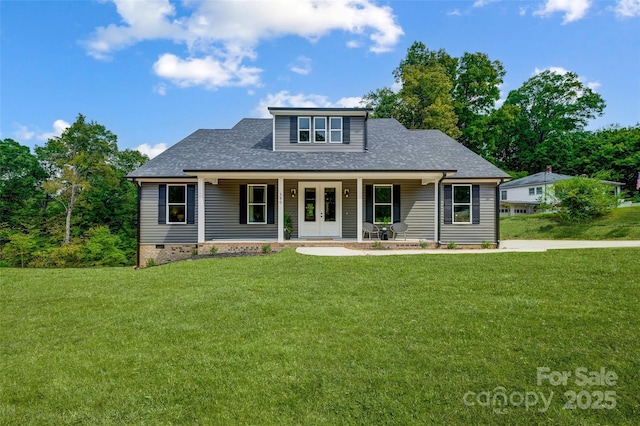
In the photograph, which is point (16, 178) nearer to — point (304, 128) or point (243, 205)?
point (243, 205)

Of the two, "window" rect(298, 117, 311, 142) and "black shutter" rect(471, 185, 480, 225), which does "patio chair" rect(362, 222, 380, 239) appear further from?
"window" rect(298, 117, 311, 142)

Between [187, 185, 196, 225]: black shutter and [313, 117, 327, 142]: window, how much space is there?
5.37m

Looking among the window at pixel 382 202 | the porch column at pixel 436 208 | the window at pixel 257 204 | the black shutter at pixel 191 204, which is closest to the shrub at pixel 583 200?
the porch column at pixel 436 208

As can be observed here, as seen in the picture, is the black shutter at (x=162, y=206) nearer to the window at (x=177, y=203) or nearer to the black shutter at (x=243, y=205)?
the window at (x=177, y=203)

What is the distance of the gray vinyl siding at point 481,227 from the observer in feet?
44.4

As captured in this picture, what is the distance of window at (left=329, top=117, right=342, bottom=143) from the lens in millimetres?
13992

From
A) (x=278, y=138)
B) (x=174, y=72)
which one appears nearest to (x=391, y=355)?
(x=278, y=138)

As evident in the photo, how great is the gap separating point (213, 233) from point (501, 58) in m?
31.5

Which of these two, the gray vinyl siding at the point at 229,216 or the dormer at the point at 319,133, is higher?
the dormer at the point at 319,133

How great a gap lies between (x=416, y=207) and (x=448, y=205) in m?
1.26

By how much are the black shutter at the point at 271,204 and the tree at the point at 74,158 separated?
19.8 metres

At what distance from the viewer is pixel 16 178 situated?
1077 inches

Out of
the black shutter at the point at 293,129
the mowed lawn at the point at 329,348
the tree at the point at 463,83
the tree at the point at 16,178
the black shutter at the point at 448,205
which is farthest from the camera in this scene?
the tree at the point at 463,83

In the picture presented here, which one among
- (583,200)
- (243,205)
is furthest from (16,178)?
(583,200)
